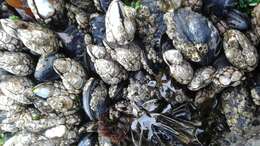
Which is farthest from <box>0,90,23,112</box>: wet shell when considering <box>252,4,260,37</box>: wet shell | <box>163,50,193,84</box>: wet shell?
<box>252,4,260,37</box>: wet shell

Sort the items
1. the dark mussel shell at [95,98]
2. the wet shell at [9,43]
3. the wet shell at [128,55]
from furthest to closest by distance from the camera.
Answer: the wet shell at [9,43] < the dark mussel shell at [95,98] < the wet shell at [128,55]

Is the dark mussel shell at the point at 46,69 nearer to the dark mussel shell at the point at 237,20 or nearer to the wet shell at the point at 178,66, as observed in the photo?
the wet shell at the point at 178,66

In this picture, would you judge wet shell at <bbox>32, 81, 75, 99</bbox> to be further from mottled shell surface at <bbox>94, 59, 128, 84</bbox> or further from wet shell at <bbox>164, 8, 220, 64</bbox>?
wet shell at <bbox>164, 8, 220, 64</bbox>

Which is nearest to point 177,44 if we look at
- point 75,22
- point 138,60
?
point 138,60

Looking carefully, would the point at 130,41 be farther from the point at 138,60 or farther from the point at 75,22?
the point at 75,22

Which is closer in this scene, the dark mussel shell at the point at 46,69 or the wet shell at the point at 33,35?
the wet shell at the point at 33,35

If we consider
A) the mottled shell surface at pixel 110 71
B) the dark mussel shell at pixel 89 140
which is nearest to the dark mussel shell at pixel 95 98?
the mottled shell surface at pixel 110 71
